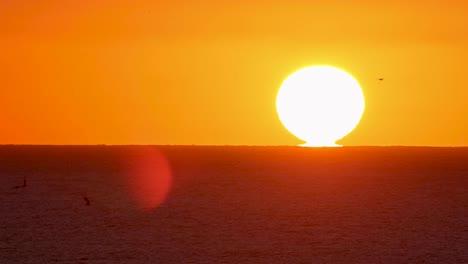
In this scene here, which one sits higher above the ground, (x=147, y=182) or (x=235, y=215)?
(x=147, y=182)

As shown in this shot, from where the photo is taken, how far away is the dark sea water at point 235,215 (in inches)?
864

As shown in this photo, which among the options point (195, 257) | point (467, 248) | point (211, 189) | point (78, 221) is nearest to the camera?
point (195, 257)

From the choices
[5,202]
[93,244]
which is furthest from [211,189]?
[93,244]

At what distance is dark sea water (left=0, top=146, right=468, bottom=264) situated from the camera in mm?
21953

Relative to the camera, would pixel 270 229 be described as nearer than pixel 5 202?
Yes

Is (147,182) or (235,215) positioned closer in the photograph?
(235,215)

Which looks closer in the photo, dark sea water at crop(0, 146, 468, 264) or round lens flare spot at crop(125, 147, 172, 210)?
dark sea water at crop(0, 146, 468, 264)

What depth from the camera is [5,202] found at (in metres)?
32.8

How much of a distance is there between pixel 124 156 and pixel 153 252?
170ft

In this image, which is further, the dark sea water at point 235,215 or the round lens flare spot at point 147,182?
the round lens flare spot at point 147,182

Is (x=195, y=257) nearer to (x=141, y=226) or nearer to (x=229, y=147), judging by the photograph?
(x=141, y=226)

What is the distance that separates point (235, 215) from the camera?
2938 cm

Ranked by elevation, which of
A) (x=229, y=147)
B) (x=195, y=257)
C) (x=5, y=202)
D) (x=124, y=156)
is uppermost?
(x=229, y=147)

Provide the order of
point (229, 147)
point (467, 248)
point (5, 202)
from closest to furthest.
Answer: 1. point (467, 248)
2. point (5, 202)
3. point (229, 147)
